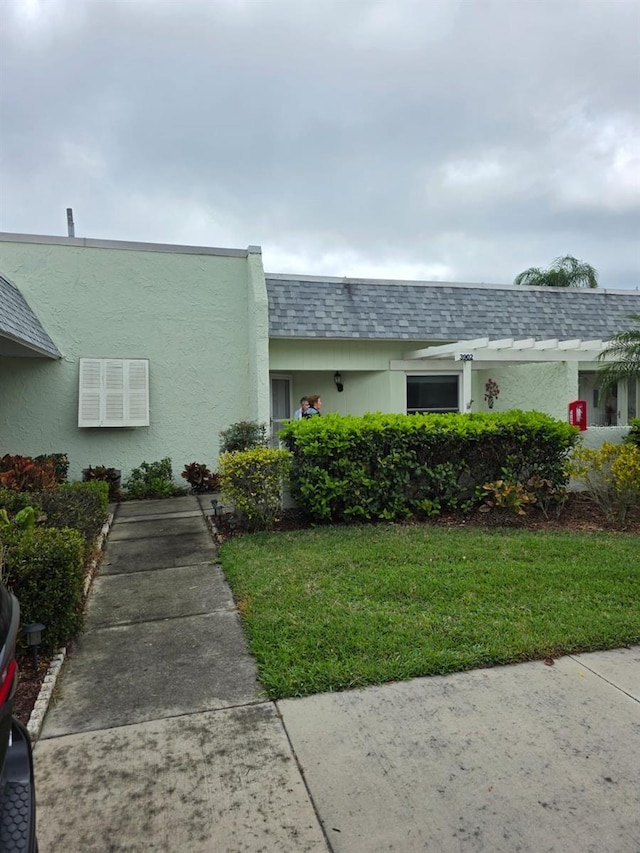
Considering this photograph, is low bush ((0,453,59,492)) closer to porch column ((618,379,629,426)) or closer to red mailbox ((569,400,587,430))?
red mailbox ((569,400,587,430))

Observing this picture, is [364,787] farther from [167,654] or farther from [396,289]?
[396,289]

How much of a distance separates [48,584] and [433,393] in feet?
30.7

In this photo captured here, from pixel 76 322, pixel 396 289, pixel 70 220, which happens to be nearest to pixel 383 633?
pixel 76 322

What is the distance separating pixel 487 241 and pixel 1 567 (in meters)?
17.1

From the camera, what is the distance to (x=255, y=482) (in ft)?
22.4

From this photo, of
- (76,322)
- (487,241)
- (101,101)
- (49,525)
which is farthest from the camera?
(487,241)

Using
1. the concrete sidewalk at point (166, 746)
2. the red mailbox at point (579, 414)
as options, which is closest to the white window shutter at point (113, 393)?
the concrete sidewalk at point (166, 746)

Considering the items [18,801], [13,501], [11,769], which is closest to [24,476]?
[13,501]

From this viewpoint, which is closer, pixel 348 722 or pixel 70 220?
pixel 348 722

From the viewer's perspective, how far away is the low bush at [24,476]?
6703 millimetres

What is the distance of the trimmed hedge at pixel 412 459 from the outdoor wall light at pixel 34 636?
3826 mm

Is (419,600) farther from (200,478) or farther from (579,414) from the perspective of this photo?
(200,478)

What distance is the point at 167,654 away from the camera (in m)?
3.77

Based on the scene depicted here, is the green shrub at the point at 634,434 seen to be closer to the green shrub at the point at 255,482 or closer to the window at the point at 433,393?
the window at the point at 433,393
